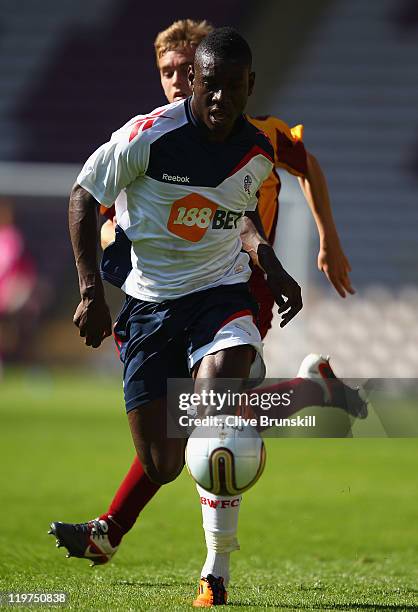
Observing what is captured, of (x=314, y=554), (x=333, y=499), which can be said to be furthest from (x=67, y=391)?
(x=314, y=554)

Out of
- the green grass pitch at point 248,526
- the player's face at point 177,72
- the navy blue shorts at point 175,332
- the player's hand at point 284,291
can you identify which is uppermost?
the player's face at point 177,72

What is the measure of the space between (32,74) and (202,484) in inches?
722

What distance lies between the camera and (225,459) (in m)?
3.43

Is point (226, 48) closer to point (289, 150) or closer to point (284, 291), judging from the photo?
point (284, 291)

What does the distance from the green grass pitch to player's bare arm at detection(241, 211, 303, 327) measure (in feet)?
3.34

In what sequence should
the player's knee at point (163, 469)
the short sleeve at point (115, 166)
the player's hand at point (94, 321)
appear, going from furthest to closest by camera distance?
the player's knee at point (163, 469) → the short sleeve at point (115, 166) → the player's hand at point (94, 321)

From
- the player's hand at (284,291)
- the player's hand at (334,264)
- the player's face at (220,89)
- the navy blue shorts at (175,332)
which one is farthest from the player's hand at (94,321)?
the player's hand at (334,264)

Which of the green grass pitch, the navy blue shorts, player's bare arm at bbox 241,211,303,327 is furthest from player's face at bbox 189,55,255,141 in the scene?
the green grass pitch

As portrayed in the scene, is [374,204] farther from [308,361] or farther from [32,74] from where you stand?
[308,361]

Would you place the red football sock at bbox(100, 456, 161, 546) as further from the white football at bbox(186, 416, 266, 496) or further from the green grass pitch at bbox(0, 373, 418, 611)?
the white football at bbox(186, 416, 266, 496)

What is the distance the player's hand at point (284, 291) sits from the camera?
3.91m

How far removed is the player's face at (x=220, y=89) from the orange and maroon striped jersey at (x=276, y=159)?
2.92 ft

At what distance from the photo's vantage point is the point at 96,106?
20.6 m

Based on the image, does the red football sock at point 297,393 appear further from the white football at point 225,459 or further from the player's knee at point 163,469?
the white football at point 225,459
